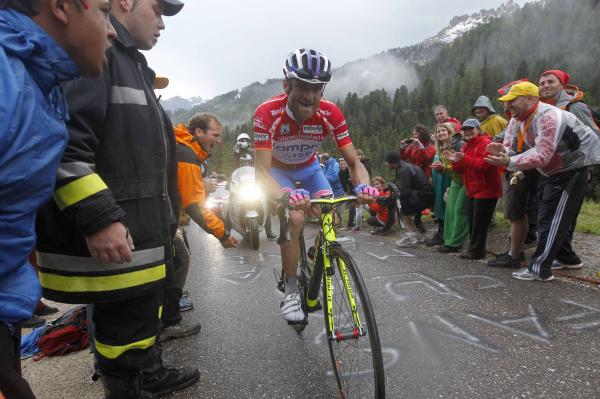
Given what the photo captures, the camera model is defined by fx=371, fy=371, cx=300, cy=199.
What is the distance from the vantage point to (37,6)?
1.08 meters

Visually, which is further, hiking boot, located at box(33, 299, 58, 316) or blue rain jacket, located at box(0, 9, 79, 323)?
hiking boot, located at box(33, 299, 58, 316)

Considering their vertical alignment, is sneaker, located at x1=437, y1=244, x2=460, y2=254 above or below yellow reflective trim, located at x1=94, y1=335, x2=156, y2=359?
below

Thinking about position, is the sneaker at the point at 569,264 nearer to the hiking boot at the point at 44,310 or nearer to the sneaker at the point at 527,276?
the sneaker at the point at 527,276

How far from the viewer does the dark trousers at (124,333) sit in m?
1.87

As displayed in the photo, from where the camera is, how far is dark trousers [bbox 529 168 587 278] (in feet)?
13.2

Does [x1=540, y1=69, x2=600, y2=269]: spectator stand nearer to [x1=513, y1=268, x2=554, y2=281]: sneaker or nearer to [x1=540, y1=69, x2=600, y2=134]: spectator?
[x1=540, y1=69, x2=600, y2=134]: spectator

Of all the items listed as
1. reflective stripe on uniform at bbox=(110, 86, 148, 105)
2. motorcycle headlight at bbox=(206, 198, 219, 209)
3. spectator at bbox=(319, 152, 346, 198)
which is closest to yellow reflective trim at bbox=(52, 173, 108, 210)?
reflective stripe on uniform at bbox=(110, 86, 148, 105)

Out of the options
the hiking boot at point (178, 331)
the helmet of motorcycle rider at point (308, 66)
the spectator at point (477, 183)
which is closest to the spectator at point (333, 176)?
the spectator at point (477, 183)

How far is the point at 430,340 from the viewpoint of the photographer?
303 cm

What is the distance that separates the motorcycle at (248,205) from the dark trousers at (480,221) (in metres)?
3.52

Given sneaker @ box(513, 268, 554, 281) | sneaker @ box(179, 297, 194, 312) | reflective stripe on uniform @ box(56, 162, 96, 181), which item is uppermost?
reflective stripe on uniform @ box(56, 162, 96, 181)

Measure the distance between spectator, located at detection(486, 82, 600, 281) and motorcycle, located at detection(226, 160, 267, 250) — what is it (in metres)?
4.12

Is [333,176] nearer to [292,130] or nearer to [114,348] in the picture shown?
[292,130]

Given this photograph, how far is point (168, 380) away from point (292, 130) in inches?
90.5
